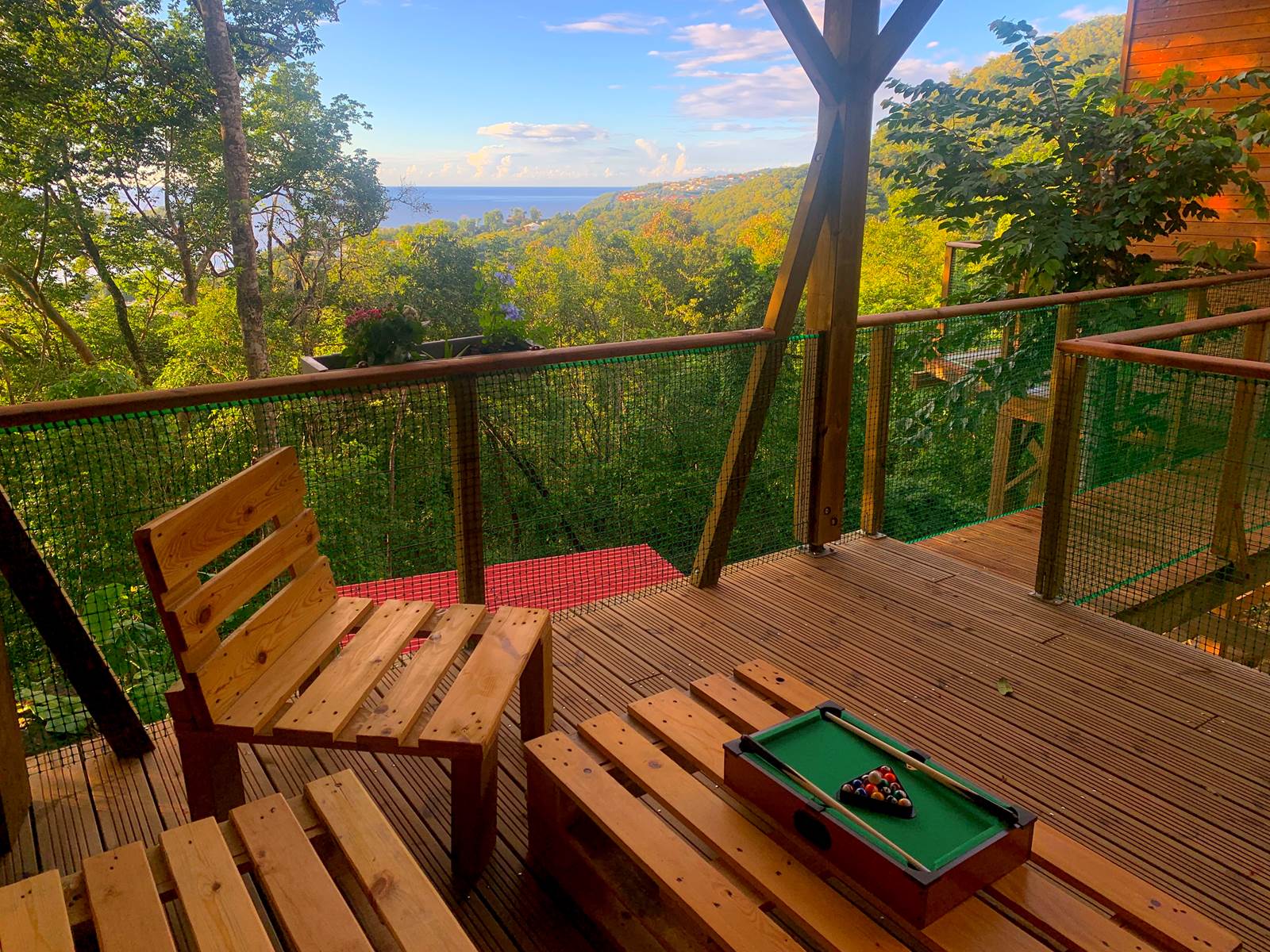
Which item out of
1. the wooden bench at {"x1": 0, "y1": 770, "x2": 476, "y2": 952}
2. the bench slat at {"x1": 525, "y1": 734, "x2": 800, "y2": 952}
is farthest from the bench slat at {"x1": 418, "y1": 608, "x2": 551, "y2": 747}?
the wooden bench at {"x1": 0, "y1": 770, "x2": 476, "y2": 952}

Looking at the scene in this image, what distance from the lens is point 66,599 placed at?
6.85 feet

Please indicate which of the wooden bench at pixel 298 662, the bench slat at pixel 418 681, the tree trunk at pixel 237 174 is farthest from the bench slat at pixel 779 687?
the tree trunk at pixel 237 174

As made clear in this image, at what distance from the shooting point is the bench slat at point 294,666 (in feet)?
5.74

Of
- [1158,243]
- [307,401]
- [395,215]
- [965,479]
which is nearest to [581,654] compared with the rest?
[307,401]

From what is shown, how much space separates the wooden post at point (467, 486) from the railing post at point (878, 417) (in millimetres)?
1855

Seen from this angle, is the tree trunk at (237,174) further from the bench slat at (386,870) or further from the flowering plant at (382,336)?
the bench slat at (386,870)

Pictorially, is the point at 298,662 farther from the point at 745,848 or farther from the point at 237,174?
the point at 237,174

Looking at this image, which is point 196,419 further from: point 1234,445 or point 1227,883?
point 1234,445

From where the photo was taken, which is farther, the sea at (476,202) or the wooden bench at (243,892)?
the sea at (476,202)

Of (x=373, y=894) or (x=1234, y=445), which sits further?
(x=1234, y=445)

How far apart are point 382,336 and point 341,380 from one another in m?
0.23

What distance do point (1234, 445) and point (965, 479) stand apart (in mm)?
1833

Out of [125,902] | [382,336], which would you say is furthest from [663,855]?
[382,336]

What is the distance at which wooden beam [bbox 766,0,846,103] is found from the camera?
10.1 ft
